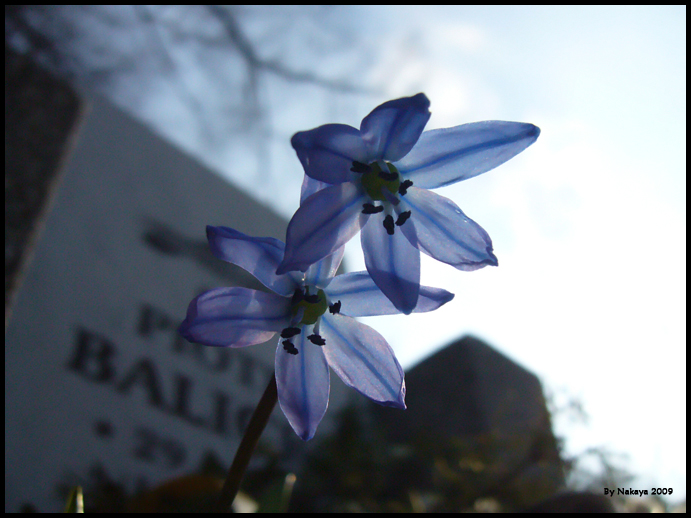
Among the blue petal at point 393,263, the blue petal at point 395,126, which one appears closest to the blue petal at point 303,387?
the blue petal at point 393,263

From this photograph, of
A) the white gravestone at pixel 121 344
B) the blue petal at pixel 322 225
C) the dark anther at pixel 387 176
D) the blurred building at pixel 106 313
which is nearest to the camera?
the blue petal at pixel 322 225

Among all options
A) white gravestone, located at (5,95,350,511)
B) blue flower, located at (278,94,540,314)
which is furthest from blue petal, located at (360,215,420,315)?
white gravestone, located at (5,95,350,511)

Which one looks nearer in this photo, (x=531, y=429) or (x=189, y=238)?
(x=531, y=429)

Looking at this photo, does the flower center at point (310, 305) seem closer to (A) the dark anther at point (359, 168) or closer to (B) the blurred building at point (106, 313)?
(A) the dark anther at point (359, 168)

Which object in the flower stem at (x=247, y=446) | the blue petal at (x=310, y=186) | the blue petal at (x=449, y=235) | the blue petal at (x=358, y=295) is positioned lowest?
the flower stem at (x=247, y=446)

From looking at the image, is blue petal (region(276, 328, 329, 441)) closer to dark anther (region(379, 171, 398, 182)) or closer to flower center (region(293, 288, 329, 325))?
flower center (region(293, 288, 329, 325))

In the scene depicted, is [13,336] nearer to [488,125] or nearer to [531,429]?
[531,429]

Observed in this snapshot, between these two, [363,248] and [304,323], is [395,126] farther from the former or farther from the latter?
[304,323]

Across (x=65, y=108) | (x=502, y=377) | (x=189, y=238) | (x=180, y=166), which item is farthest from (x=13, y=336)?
(x=502, y=377)
